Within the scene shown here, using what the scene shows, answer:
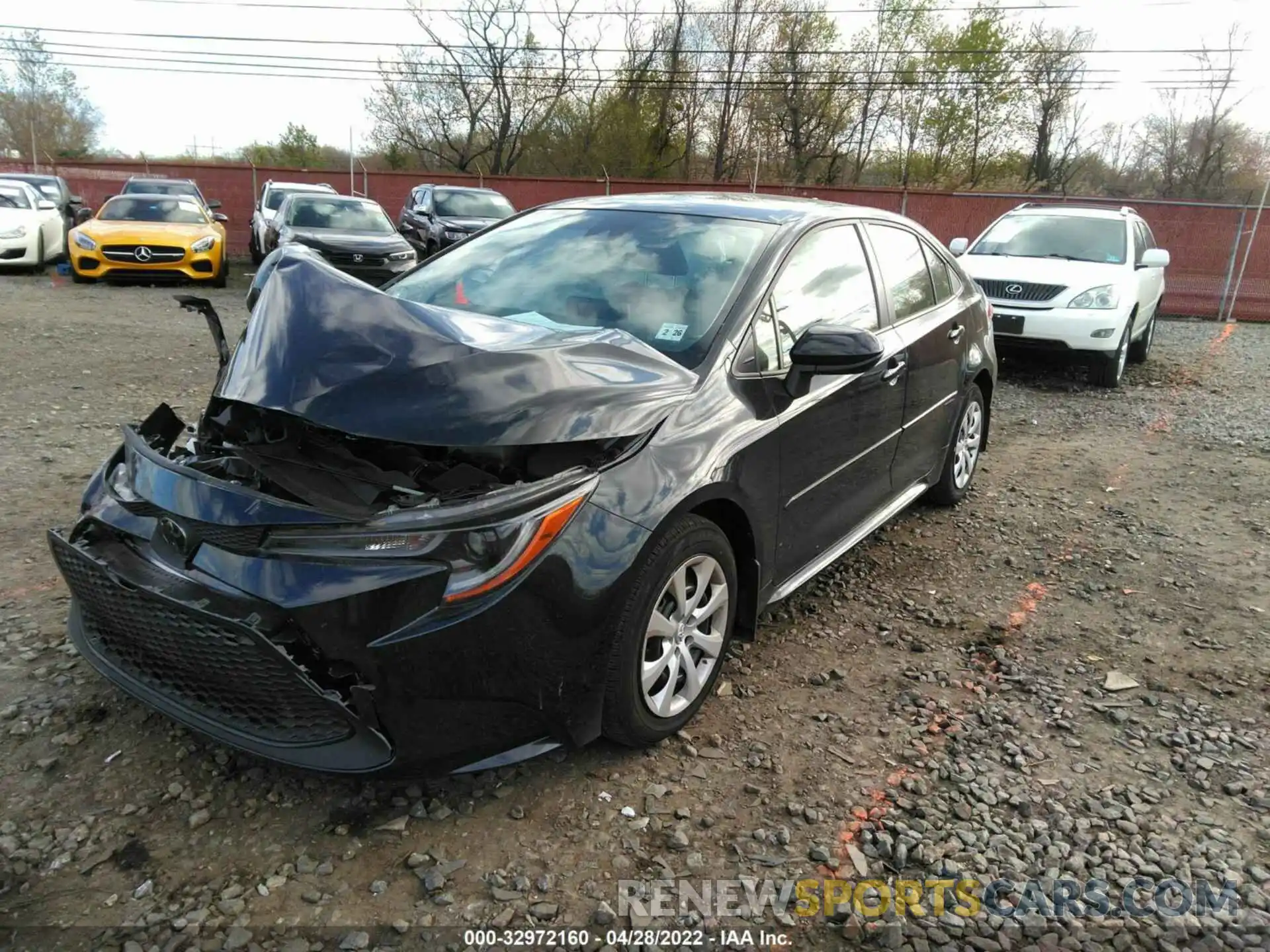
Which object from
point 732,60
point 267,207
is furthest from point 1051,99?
point 267,207

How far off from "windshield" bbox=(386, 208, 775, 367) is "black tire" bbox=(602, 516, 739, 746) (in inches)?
23.9

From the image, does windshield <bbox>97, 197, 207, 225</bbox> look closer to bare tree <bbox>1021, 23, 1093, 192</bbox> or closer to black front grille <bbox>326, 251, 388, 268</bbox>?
black front grille <bbox>326, 251, 388, 268</bbox>

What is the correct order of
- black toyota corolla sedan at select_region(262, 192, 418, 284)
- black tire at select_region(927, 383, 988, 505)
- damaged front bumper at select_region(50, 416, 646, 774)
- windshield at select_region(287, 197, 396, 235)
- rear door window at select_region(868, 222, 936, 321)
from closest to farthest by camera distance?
damaged front bumper at select_region(50, 416, 646, 774) → rear door window at select_region(868, 222, 936, 321) → black tire at select_region(927, 383, 988, 505) → black toyota corolla sedan at select_region(262, 192, 418, 284) → windshield at select_region(287, 197, 396, 235)

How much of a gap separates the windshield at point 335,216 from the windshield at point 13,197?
450cm

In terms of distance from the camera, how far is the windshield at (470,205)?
1594 centimetres

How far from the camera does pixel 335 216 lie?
13.9m

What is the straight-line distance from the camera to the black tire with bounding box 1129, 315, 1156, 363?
10.2m

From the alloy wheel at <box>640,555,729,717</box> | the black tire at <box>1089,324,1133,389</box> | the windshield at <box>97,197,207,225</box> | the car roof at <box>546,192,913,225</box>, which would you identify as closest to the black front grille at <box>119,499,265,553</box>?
the alloy wheel at <box>640,555,729,717</box>

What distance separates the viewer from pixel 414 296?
135 inches

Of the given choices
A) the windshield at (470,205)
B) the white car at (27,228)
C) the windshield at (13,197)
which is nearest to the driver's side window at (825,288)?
the windshield at (470,205)

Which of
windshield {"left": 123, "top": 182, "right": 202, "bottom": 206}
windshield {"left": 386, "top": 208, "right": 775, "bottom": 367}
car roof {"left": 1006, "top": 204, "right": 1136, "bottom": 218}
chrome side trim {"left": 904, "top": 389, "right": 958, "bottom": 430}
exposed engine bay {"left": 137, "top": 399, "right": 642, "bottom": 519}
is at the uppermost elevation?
car roof {"left": 1006, "top": 204, "right": 1136, "bottom": 218}

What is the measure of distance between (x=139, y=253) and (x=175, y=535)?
1226 centimetres

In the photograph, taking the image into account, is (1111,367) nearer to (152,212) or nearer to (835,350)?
(835,350)

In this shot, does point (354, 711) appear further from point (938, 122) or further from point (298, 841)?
point (938, 122)
